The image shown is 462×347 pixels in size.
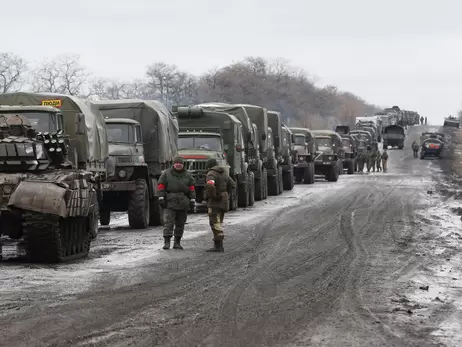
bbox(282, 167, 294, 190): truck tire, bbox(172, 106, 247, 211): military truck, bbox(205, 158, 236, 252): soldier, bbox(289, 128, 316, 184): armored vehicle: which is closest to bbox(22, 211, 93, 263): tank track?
bbox(205, 158, 236, 252): soldier

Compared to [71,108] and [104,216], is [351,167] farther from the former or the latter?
[71,108]

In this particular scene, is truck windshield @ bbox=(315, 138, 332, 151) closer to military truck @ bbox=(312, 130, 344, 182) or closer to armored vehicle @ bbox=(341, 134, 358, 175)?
military truck @ bbox=(312, 130, 344, 182)

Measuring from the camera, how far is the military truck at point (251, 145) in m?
31.7

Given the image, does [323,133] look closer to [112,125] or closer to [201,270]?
[112,125]

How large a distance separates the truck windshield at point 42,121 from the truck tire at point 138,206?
4.87 meters

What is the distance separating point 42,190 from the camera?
14438 millimetres

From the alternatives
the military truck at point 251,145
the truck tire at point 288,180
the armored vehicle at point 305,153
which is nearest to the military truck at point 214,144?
the military truck at point 251,145

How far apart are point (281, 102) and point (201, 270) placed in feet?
481

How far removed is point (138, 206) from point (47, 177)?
23.2 feet

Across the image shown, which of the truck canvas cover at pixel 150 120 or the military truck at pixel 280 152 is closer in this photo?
the truck canvas cover at pixel 150 120

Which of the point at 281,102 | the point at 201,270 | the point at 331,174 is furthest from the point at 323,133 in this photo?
the point at 281,102

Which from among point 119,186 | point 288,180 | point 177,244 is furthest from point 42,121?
→ point 288,180

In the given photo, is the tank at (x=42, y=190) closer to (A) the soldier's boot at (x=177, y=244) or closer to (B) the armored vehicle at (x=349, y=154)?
(A) the soldier's boot at (x=177, y=244)

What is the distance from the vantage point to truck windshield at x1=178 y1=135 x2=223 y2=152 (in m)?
28.2
